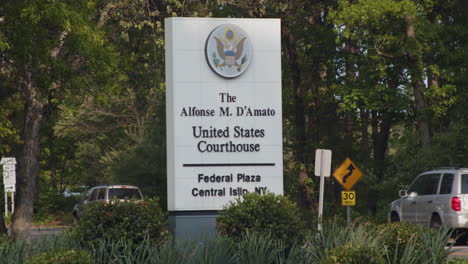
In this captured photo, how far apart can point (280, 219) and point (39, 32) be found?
37.9 ft

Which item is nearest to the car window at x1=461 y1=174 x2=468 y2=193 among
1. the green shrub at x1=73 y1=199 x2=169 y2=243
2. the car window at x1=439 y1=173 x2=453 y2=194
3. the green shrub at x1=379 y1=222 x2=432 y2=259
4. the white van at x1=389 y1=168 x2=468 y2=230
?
the white van at x1=389 y1=168 x2=468 y2=230

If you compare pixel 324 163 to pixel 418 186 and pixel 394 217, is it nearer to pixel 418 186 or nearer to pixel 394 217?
pixel 418 186

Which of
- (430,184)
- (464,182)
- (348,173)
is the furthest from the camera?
(348,173)

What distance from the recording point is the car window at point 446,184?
21.7 m

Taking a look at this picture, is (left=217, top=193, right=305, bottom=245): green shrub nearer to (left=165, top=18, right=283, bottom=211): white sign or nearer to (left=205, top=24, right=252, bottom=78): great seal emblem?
(left=165, top=18, right=283, bottom=211): white sign

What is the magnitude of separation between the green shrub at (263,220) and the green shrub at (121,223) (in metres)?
0.90

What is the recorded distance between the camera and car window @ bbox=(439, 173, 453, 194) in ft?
71.2

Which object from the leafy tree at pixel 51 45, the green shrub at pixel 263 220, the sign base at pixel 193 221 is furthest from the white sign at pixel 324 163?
the green shrub at pixel 263 220

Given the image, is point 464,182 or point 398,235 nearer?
point 398,235

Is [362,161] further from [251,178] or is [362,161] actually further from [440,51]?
[251,178]

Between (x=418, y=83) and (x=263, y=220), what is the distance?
21907 millimetres

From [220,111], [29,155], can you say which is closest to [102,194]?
[29,155]

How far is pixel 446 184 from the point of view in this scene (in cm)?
2191

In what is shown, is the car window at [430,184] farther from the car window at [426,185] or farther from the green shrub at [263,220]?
the green shrub at [263,220]
